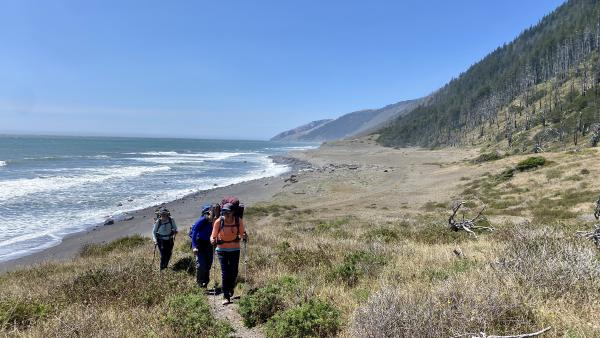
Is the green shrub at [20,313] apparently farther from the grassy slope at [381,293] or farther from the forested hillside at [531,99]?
the forested hillside at [531,99]

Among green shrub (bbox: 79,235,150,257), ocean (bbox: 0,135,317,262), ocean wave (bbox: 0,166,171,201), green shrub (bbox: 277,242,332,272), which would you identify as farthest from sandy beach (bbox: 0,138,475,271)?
ocean wave (bbox: 0,166,171,201)

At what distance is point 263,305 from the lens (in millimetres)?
5551

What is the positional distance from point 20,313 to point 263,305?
3185mm

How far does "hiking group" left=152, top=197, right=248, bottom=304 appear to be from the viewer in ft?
22.3

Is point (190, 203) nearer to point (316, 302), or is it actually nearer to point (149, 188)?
point (149, 188)

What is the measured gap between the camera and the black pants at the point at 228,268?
22.2 ft

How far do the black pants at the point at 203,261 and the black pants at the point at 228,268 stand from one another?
3.17 ft

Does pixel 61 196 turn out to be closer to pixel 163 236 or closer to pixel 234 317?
pixel 163 236

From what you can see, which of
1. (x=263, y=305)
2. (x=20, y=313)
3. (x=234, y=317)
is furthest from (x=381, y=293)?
(x=20, y=313)

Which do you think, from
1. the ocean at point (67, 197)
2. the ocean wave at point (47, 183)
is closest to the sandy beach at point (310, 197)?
the ocean at point (67, 197)

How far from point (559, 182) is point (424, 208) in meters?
9.10

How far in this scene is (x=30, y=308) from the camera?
209 inches

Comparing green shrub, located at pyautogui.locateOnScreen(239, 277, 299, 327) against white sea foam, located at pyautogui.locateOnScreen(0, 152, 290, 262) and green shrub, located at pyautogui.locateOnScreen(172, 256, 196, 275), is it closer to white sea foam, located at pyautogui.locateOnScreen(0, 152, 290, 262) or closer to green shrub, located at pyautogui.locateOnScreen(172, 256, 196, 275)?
green shrub, located at pyautogui.locateOnScreen(172, 256, 196, 275)

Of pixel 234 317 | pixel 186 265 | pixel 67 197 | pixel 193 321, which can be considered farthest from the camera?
pixel 67 197
